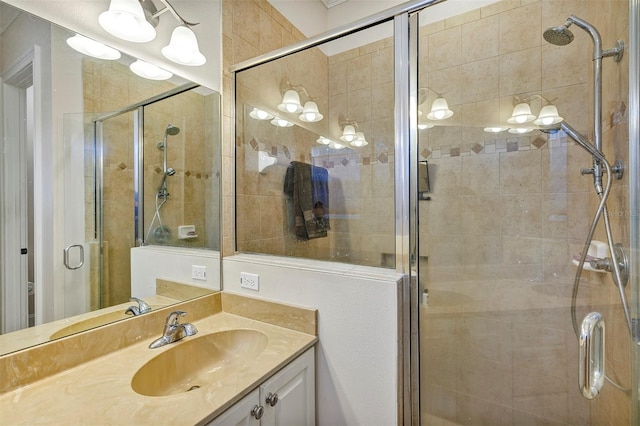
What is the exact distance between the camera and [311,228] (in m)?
1.71

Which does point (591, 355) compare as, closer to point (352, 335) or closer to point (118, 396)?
point (352, 335)

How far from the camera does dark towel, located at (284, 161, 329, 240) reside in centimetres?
176

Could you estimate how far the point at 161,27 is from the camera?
125cm

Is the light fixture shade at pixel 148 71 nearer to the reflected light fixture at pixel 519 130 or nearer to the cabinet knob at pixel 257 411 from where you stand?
the cabinet knob at pixel 257 411

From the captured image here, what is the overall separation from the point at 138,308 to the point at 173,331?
17 centimetres

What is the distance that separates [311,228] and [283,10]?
5.03 ft

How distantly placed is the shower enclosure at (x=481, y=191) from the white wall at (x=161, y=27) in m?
0.16

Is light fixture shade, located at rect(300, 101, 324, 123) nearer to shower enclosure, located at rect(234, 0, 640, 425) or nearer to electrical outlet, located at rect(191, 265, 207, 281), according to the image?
shower enclosure, located at rect(234, 0, 640, 425)

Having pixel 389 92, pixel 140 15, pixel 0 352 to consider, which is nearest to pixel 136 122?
pixel 140 15

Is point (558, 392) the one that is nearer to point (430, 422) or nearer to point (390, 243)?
point (430, 422)

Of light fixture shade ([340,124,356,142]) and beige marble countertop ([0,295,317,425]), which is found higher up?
light fixture shade ([340,124,356,142])

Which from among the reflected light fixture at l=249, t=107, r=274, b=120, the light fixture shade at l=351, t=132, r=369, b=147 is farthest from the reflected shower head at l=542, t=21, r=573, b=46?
the reflected light fixture at l=249, t=107, r=274, b=120

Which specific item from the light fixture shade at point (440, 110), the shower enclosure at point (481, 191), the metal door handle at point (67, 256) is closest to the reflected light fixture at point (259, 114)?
the shower enclosure at point (481, 191)

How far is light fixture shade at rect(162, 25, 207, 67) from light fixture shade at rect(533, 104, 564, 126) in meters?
1.65
